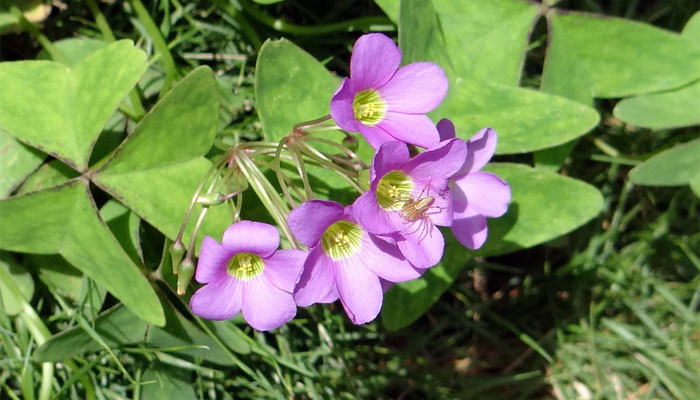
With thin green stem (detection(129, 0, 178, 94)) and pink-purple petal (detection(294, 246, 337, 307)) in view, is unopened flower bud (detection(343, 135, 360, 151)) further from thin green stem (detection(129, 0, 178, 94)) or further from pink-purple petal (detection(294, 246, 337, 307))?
thin green stem (detection(129, 0, 178, 94))

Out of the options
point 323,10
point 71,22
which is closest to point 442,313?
point 323,10

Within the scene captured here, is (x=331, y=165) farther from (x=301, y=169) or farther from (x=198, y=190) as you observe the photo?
(x=198, y=190)

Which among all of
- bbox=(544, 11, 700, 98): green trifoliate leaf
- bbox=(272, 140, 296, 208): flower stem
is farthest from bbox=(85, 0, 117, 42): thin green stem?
bbox=(544, 11, 700, 98): green trifoliate leaf

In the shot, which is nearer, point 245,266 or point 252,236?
point 252,236

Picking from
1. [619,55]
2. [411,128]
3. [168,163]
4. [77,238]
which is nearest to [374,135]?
[411,128]

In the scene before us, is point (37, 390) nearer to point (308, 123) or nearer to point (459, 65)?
point (308, 123)

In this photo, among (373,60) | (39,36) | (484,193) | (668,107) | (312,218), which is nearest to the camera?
(312,218)
